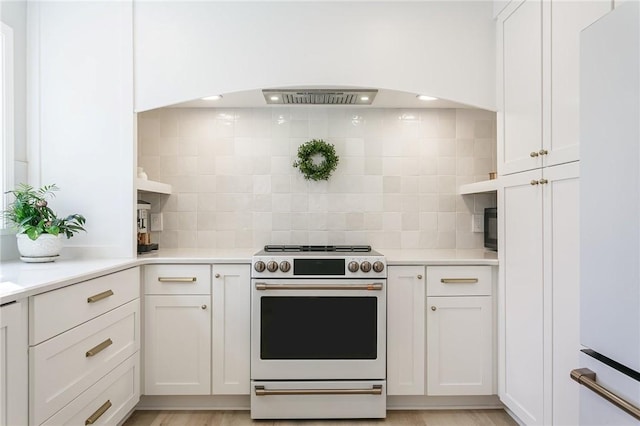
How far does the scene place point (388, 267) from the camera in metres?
2.41

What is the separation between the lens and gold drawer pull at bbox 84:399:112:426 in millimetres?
1831

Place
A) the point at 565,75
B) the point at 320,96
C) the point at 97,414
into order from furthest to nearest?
the point at 320,96
the point at 97,414
the point at 565,75

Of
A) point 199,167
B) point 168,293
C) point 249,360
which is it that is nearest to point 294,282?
point 249,360

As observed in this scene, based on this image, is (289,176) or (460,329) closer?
(460,329)

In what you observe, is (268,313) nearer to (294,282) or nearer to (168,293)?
(294,282)

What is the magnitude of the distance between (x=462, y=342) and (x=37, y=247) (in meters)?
2.43

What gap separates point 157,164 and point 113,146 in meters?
0.58

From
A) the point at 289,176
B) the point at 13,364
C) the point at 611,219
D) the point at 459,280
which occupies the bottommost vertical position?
the point at 13,364

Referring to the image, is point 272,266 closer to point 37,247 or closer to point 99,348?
point 99,348

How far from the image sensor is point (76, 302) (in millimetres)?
→ 1738

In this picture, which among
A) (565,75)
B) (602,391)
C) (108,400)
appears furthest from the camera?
(108,400)

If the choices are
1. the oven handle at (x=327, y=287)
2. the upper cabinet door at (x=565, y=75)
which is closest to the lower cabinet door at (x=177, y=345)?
the oven handle at (x=327, y=287)

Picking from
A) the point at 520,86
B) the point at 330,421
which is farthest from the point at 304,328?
the point at 520,86

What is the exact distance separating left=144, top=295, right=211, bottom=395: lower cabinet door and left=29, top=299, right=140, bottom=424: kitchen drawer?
122 mm
